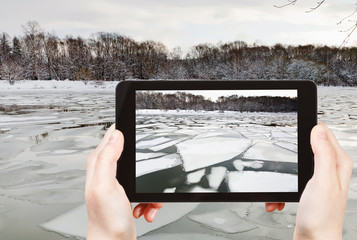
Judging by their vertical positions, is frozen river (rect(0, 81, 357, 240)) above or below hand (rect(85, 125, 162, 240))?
below

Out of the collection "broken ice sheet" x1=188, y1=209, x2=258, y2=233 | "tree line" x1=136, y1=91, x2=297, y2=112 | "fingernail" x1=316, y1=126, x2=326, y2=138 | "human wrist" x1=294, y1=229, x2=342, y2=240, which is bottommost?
"broken ice sheet" x1=188, y1=209, x2=258, y2=233

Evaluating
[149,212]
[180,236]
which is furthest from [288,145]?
[180,236]

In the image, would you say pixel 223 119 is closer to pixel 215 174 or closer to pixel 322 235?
pixel 215 174

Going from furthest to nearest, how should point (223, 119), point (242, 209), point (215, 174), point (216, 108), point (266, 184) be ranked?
point (242, 209), point (215, 174), point (223, 119), point (216, 108), point (266, 184)

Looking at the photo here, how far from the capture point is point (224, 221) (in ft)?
7.54

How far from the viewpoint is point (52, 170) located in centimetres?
338

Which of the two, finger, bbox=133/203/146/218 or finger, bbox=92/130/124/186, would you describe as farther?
finger, bbox=133/203/146/218

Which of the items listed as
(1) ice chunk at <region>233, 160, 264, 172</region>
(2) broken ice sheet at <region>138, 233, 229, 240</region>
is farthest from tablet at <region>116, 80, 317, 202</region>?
(2) broken ice sheet at <region>138, 233, 229, 240</region>

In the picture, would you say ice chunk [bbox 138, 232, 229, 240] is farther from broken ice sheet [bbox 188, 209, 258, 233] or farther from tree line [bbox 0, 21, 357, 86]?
tree line [bbox 0, 21, 357, 86]

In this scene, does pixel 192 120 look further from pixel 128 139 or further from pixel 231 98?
pixel 128 139

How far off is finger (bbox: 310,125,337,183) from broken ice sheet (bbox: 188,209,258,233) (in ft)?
4.43

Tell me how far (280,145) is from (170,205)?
134 centimetres

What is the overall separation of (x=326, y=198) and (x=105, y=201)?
0.56 meters

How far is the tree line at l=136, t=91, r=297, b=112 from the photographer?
1174 millimetres
